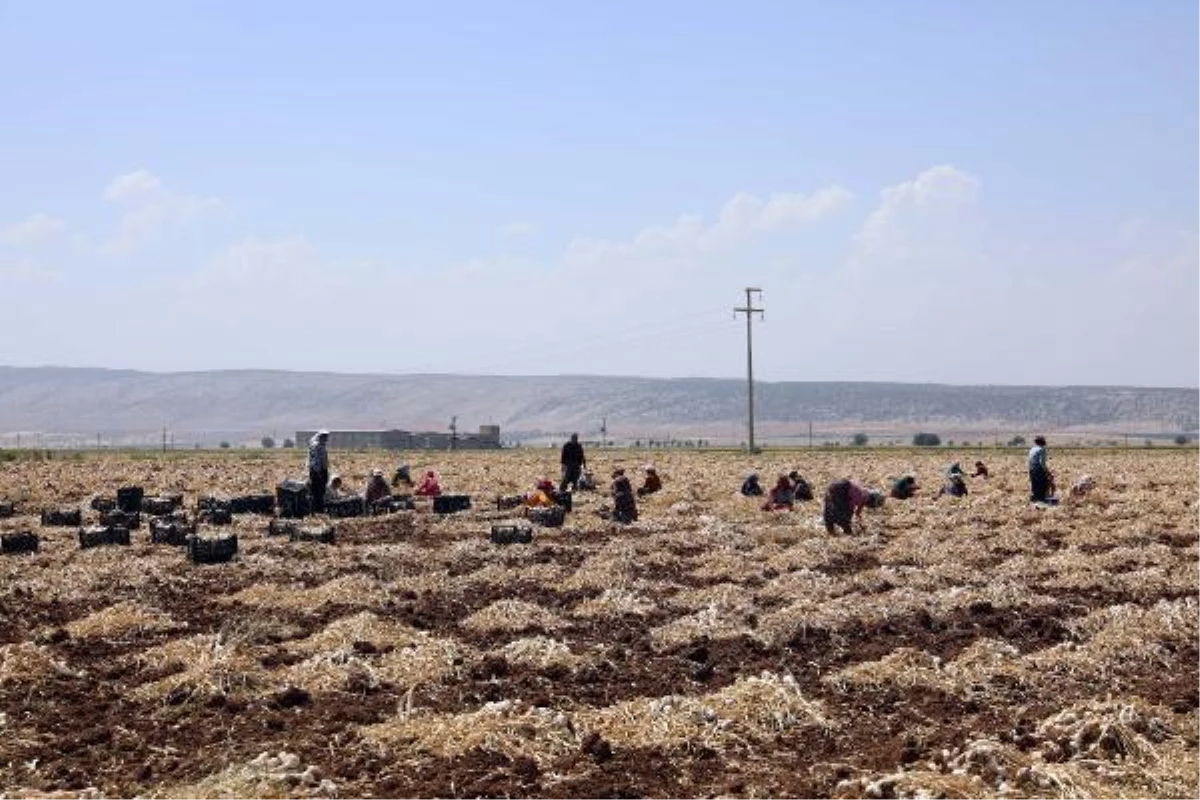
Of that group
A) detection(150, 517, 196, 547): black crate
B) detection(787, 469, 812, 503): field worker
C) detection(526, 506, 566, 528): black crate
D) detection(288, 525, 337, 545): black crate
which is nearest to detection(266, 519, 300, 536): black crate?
detection(288, 525, 337, 545): black crate

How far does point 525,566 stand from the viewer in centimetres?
2062

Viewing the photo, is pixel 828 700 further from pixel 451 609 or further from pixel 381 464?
pixel 381 464

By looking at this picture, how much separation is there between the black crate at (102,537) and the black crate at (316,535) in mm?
3087

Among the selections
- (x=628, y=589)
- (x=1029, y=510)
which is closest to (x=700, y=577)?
(x=628, y=589)

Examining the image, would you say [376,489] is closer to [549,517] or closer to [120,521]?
[549,517]

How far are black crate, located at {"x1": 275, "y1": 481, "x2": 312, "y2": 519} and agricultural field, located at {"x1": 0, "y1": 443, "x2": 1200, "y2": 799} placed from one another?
459cm

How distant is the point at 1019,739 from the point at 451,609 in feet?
29.1

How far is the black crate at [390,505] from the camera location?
98.3ft

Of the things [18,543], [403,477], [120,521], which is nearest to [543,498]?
[120,521]

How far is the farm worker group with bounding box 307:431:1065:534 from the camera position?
969 inches

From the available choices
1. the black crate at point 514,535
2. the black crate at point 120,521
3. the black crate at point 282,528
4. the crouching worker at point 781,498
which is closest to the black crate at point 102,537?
the black crate at point 120,521

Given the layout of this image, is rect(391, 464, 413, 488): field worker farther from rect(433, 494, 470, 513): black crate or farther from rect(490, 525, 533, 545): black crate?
rect(490, 525, 533, 545): black crate

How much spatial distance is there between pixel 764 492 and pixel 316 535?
15.0m

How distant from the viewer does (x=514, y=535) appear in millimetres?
23562
